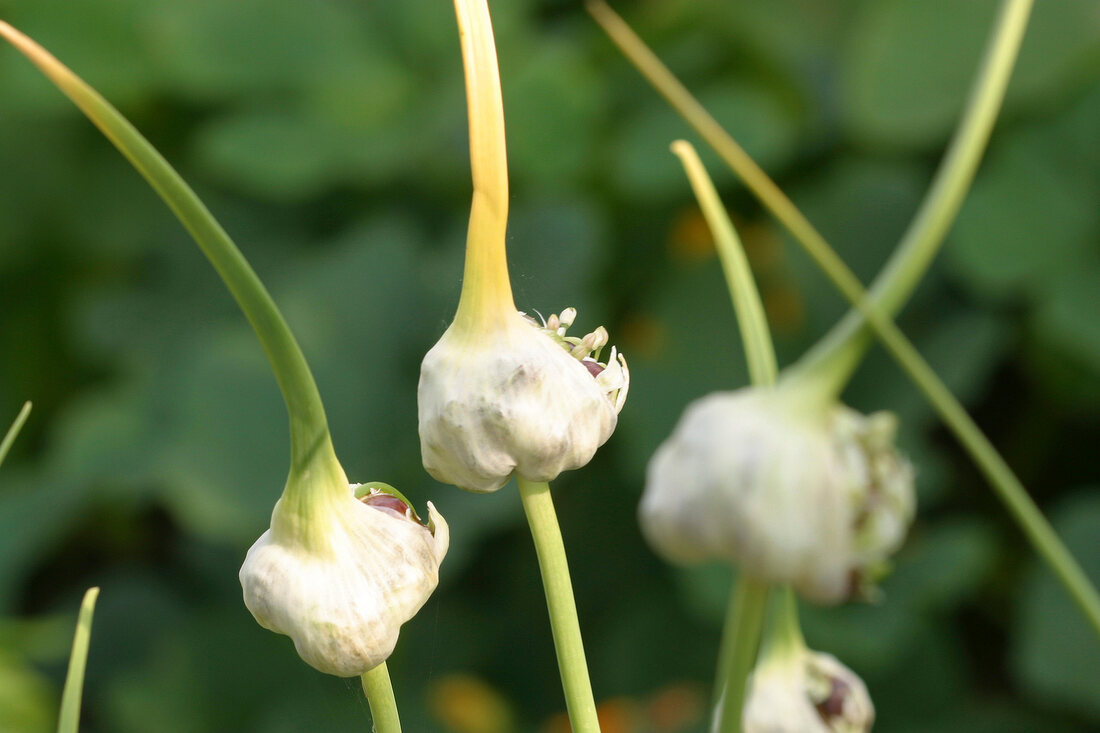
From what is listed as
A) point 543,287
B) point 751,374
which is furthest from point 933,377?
point 543,287

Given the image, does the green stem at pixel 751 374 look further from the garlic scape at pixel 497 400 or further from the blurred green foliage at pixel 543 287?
the blurred green foliage at pixel 543 287

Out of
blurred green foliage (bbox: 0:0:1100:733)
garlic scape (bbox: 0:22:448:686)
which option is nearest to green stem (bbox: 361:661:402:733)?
garlic scape (bbox: 0:22:448:686)

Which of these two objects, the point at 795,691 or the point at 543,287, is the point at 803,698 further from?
the point at 543,287

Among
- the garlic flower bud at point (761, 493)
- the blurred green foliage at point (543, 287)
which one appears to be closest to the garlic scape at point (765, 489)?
the garlic flower bud at point (761, 493)

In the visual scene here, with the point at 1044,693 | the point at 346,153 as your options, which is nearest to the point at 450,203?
the point at 346,153

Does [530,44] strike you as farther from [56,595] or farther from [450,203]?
[56,595]
